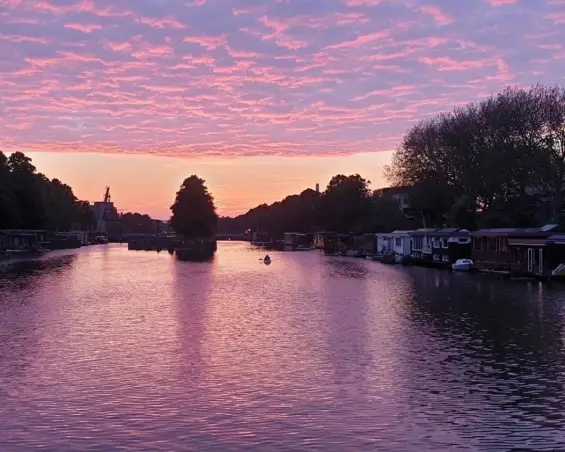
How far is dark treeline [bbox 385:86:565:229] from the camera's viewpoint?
72.4m

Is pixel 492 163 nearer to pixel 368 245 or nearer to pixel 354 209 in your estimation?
pixel 368 245

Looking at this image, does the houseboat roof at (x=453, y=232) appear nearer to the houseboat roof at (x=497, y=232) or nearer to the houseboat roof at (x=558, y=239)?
the houseboat roof at (x=497, y=232)

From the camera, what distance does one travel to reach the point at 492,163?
75062 millimetres

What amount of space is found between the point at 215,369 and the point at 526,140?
57.9 m

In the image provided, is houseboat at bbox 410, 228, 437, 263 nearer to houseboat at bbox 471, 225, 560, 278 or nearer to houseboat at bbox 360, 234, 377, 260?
houseboat at bbox 471, 225, 560, 278

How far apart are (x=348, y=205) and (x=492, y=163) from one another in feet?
283

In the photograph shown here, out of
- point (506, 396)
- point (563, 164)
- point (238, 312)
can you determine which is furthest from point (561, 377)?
point (563, 164)

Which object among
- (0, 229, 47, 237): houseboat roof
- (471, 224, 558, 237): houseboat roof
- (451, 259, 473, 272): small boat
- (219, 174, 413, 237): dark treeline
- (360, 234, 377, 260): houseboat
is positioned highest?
(219, 174, 413, 237): dark treeline

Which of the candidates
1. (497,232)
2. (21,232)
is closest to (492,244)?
(497,232)

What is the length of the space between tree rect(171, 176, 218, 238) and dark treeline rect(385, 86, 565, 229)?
72.7 metres

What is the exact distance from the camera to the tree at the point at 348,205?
160 m

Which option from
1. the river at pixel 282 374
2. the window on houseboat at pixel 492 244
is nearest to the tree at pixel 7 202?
the window on houseboat at pixel 492 244

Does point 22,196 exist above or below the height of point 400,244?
above

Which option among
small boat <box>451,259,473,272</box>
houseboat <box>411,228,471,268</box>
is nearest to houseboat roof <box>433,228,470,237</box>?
houseboat <box>411,228,471,268</box>
